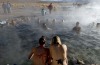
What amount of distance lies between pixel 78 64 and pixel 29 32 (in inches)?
434

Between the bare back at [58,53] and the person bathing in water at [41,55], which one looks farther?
the person bathing in water at [41,55]

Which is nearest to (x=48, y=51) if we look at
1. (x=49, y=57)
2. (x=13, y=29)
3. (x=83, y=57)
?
(x=49, y=57)

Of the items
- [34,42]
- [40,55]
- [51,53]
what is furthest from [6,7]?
[51,53]

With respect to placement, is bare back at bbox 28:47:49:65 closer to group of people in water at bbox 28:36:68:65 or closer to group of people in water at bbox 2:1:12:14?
group of people in water at bbox 28:36:68:65

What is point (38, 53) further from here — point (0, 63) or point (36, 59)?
point (0, 63)

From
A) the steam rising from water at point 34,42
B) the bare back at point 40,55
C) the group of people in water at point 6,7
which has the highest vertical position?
the bare back at point 40,55

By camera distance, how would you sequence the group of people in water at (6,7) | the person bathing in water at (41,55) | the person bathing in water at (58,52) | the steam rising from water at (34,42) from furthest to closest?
the group of people in water at (6,7) < the steam rising from water at (34,42) < the person bathing in water at (41,55) < the person bathing in water at (58,52)

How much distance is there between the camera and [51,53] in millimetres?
7195

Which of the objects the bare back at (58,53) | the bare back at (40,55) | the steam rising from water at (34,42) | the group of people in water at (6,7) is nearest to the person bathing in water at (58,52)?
the bare back at (58,53)

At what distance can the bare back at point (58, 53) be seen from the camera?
7.01 metres

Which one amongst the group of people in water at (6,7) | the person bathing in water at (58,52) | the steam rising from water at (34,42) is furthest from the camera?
the group of people in water at (6,7)

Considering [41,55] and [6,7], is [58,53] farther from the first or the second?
[6,7]

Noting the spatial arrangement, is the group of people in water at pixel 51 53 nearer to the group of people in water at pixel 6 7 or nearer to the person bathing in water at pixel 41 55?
the person bathing in water at pixel 41 55

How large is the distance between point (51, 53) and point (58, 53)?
294mm
